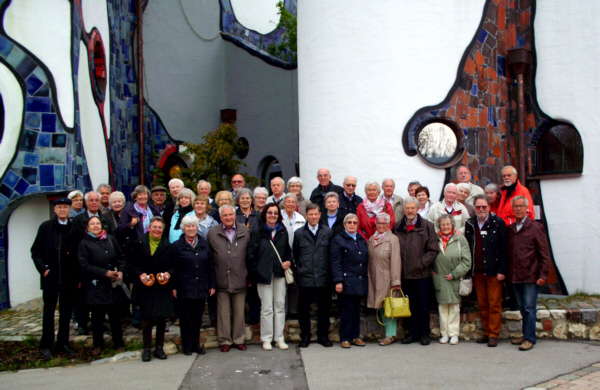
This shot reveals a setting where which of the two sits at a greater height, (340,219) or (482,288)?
(340,219)

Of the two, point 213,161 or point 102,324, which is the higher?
point 213,161

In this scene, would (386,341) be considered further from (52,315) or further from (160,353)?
(52,315)

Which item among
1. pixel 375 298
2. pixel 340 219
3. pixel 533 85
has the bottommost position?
pixel 375 298

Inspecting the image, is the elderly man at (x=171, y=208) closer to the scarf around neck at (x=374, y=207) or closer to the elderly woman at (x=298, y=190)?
the elderly woman at (x=298, y=190)

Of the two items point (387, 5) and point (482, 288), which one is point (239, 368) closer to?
point (482, 288)

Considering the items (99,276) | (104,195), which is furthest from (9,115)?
(99,276)

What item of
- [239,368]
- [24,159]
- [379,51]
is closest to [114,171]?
[24,159]

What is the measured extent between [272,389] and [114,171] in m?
7.12

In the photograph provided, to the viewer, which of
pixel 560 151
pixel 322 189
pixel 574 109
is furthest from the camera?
pixel 560 151

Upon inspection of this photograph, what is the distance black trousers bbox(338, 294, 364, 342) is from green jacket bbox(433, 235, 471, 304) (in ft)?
3.10

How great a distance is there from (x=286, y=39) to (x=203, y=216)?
9699mm

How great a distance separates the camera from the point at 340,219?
6.95 m

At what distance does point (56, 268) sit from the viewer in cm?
604

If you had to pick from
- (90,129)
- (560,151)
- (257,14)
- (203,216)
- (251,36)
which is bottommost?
(203,216)
